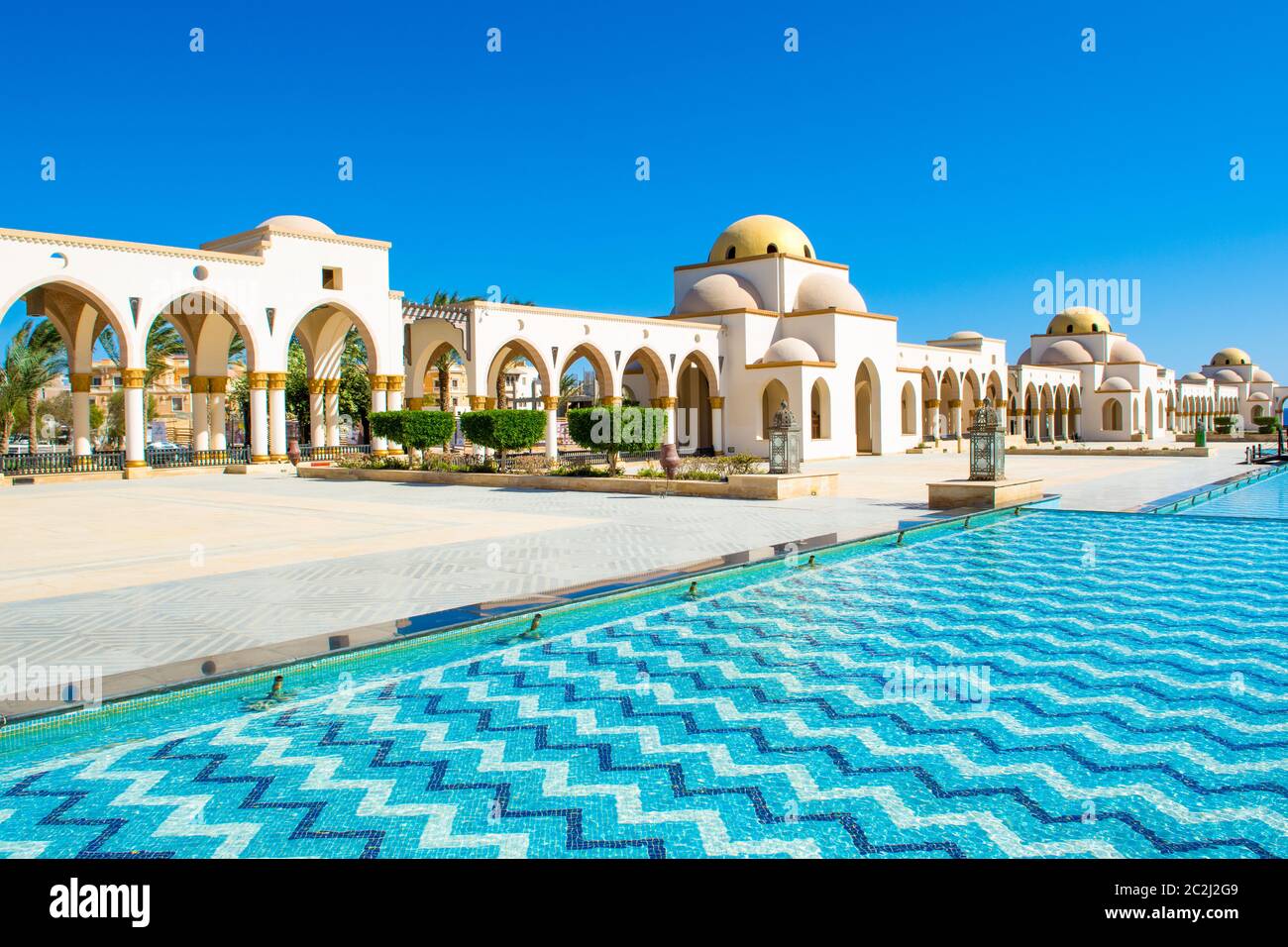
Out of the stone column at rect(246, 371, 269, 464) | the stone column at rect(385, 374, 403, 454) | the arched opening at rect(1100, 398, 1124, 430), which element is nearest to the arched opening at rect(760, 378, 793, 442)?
the stone column at rect(385, 374, 403, 454)

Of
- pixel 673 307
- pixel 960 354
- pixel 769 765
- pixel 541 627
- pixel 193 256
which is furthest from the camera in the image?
pixel 960 354

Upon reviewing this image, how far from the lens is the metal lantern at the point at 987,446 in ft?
43.9

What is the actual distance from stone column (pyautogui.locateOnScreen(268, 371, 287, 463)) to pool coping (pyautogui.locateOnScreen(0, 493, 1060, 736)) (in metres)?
21.0

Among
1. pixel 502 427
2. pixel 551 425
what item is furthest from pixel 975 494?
pixel 551 425

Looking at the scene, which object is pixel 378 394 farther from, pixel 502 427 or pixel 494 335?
pixel 502 427

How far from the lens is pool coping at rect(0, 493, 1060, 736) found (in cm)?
433

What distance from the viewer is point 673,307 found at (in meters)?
37.2

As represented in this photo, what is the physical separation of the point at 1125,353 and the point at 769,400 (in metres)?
34.9

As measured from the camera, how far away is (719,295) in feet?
113

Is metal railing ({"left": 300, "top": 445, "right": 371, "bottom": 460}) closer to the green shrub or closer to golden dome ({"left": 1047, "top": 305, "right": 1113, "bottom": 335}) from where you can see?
the green shrub

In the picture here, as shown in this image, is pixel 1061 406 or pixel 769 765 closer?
pixel 769 765
